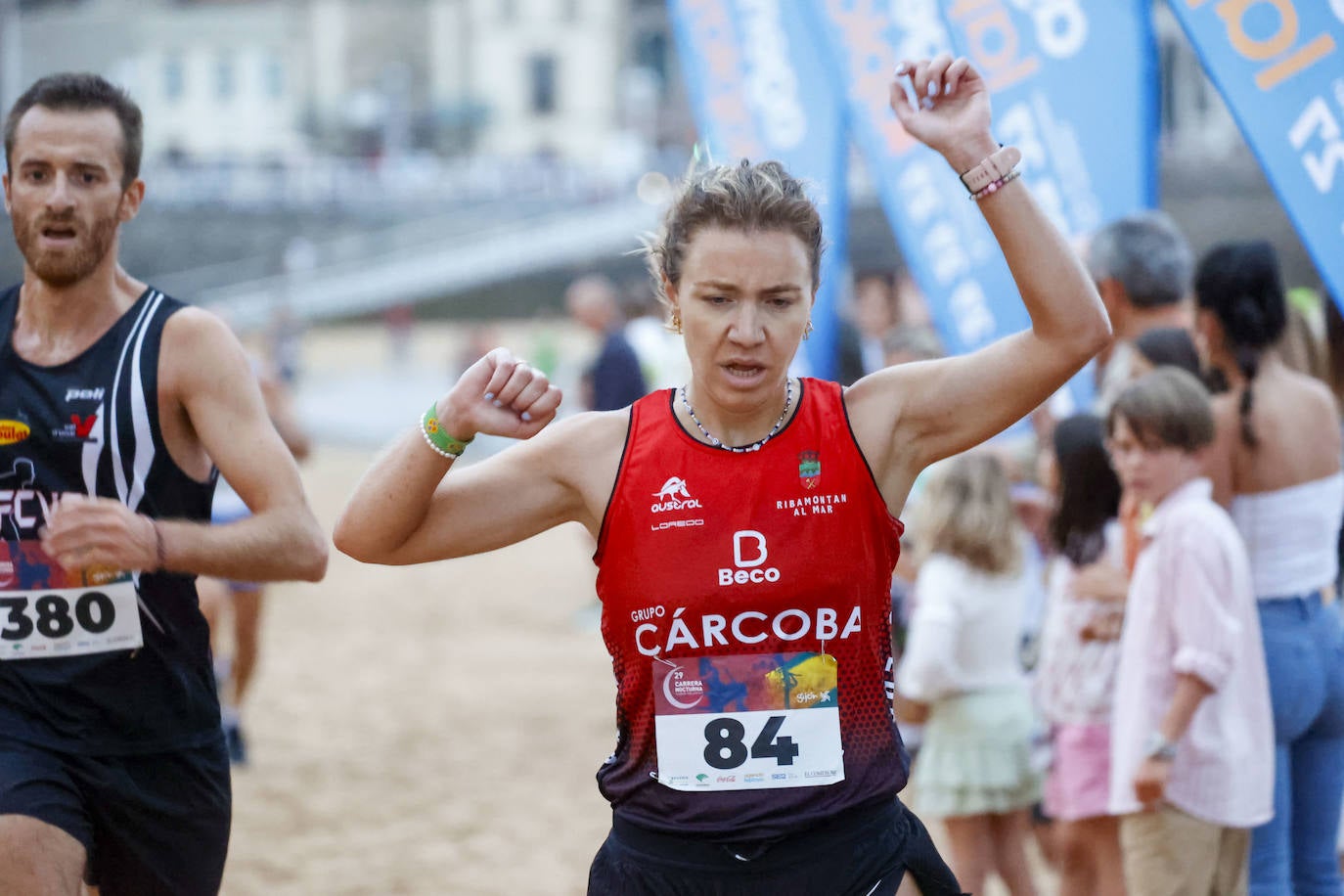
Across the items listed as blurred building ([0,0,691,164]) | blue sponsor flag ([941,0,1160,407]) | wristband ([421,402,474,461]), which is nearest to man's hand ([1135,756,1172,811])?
wristband ([421,402,474,461])

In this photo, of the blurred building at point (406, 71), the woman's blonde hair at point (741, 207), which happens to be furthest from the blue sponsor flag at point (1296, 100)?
the blurred building at point (406, 71)

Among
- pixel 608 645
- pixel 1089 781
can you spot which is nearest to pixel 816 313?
pixel 1089 781

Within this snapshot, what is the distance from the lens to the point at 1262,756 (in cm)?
363

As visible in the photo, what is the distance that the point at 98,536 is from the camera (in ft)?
9.39

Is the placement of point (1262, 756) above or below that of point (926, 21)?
below

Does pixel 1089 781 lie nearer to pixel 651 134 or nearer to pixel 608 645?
pixel 608 645

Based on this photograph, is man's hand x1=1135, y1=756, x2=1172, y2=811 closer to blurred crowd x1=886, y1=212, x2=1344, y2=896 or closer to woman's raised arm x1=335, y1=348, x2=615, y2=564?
blurred crowd x1=886, y1=212, x2=1344, y2=896

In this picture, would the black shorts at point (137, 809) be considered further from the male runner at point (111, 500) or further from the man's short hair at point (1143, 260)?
the man's short hair at point (1143, 260)

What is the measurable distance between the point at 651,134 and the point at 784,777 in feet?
210

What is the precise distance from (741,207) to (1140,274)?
7.93ft

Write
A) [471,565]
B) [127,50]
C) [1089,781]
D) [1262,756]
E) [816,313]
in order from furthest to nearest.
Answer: [127,50], [471,565], [816,313], [1089,781], [1262,756]

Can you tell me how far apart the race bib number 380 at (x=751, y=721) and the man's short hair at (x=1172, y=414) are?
145 cm

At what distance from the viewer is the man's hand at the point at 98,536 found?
2.85 m

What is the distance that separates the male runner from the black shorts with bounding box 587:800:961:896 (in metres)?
1.01
